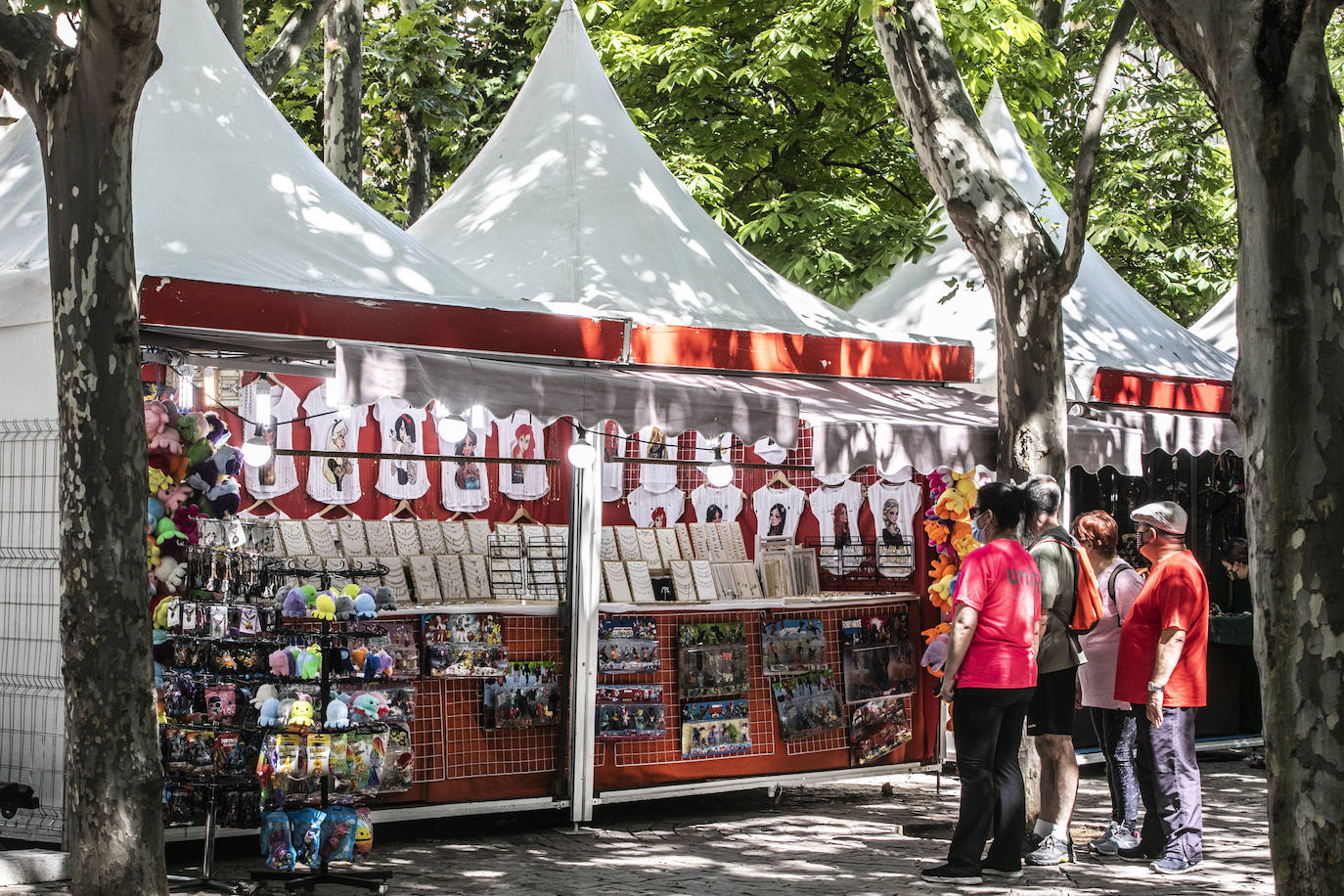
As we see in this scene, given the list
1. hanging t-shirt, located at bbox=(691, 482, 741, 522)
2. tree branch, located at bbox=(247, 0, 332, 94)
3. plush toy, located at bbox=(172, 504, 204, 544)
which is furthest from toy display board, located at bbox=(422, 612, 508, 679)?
tree branch, located at bbox=(247, 0, 332, 94)

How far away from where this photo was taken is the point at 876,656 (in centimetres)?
1012

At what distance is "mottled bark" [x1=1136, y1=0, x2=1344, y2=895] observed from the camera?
158 inches

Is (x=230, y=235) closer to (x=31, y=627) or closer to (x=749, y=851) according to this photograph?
(x=31, y=627)

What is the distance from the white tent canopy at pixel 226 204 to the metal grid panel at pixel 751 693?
238 cm

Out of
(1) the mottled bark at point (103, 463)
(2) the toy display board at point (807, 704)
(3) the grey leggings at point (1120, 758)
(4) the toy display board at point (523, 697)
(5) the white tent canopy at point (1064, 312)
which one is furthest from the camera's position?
(5) the white tent canopy at point (1064, 312)

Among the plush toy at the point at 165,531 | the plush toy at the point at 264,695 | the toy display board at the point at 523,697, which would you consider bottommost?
the toy display board at the point at 523,697

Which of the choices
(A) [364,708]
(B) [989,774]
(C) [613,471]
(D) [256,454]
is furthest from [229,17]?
(B) [989,774]

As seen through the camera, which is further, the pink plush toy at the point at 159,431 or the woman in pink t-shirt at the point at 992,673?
the pink plush toy at the point at 159,431

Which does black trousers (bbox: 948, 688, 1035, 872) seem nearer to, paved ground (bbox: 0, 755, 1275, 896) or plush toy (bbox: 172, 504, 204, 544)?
paved ground (bbox: 0, 755, 1275, 896)

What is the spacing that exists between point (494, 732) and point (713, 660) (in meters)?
1.50

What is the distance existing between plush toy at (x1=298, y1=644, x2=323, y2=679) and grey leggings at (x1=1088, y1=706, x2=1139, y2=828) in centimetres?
410

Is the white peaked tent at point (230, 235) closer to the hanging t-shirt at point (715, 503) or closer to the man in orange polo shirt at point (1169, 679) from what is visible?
the hanging t-shirt at point (715, 503)

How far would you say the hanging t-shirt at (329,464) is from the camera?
10273 mm

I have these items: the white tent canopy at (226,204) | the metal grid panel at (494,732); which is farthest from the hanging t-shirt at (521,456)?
the white tent canopy at (226,204)
